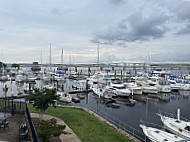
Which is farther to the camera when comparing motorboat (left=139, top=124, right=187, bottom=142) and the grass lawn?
motorboat (left=139, top=124, right=187, bottom=142)

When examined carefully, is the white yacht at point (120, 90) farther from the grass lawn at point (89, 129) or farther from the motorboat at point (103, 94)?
the grass lawn at point (89, 129)

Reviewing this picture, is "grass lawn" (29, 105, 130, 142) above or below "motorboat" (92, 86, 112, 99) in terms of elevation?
above

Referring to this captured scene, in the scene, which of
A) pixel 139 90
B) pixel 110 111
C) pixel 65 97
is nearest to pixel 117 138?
pixel 110 111

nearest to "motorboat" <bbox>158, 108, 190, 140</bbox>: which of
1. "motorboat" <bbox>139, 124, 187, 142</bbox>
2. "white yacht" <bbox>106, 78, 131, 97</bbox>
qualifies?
"motorboat" <bbox>139, 124, 187, 142</bbox>

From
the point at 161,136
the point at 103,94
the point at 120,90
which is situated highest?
the point at 120,90

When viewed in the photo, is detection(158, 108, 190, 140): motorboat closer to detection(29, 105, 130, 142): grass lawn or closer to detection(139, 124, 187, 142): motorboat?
detection(139, 124, 187, 142): motorboat

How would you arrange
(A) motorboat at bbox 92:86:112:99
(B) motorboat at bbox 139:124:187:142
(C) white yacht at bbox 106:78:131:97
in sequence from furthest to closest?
(C) white yacht at bbox 106:78:131:97
(A) motorboat at bbox 92:86:112:99
(B) motorboat at bbox 139:124:187:142

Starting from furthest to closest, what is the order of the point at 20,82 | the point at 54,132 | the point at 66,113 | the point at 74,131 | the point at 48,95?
1. the point at 20,82
2. the point at 66,113
3. the point at 48,95
4. the point at 74,131
5. the point at 54,132

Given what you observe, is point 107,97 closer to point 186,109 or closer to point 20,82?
point 186,109

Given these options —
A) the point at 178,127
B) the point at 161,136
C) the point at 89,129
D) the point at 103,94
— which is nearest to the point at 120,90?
the point at 103,94

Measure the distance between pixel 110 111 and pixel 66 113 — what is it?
13.4 meters

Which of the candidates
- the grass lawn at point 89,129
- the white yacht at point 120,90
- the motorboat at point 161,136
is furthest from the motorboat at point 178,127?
the white yacht at point 120,90

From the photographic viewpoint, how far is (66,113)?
20969mm

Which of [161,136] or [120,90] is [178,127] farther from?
[120,90]
